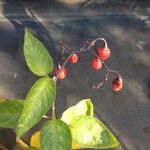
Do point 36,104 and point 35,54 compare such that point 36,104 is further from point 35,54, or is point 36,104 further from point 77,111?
point 77,111

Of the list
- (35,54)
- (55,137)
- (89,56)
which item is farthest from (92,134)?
(89,56)

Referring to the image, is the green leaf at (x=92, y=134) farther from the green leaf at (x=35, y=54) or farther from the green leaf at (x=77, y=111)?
the green leaf at (x=35, y=54)

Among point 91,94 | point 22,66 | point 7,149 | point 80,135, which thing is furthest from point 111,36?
point 80,135

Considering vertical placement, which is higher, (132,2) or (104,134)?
(132,2)

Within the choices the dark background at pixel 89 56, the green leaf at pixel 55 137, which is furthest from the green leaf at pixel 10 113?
the dark background at pixel 89 56

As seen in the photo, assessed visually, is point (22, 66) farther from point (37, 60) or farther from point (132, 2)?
point (37, 60)

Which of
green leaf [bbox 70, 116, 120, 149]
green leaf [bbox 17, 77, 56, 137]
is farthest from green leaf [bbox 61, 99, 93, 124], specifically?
green leaf [bbox 17, 77, 56, 137]

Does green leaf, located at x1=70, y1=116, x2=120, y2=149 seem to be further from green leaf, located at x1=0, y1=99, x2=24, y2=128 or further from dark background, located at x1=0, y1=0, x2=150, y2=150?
dark background, located at x1=0, y1=0, x2=150, y2=150
